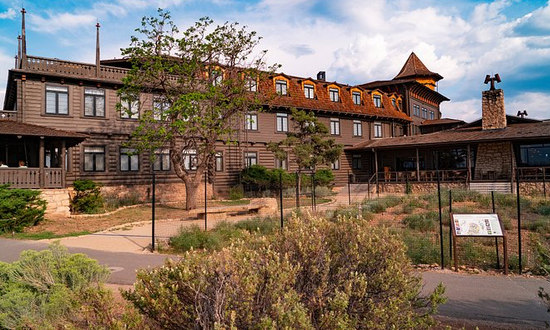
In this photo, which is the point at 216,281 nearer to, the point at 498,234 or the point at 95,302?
the point at 95,302

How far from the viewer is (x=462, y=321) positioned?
5.41m

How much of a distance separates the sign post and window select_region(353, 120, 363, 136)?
96.7ft

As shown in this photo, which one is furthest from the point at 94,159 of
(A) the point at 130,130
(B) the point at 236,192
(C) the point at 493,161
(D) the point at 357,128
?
(C) the point at 493,161

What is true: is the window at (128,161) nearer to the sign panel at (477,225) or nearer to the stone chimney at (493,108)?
the sign panel at (477,225)

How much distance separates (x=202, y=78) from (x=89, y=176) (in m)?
9.45

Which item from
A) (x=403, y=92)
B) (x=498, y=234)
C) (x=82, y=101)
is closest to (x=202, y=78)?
(x=82, y=101)

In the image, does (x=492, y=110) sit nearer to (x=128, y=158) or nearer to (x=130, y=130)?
(x=130, y=130)

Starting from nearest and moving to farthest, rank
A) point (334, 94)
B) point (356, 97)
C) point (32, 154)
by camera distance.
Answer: point (32, 154) → point (334, 94) → point (356, 97)

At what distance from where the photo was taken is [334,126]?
117 ft

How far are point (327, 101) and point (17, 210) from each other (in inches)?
1028

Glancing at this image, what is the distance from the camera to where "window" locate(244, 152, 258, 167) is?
30891 mm

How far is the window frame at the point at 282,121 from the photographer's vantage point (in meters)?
32.8

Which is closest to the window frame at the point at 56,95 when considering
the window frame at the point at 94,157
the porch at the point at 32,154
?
the porch at the point at 32,154

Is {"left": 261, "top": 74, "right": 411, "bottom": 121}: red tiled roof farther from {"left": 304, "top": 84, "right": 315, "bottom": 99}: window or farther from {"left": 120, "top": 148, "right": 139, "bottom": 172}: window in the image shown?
{"left": 120, "top": 148, "right": 139, "bottom": 172}: window
